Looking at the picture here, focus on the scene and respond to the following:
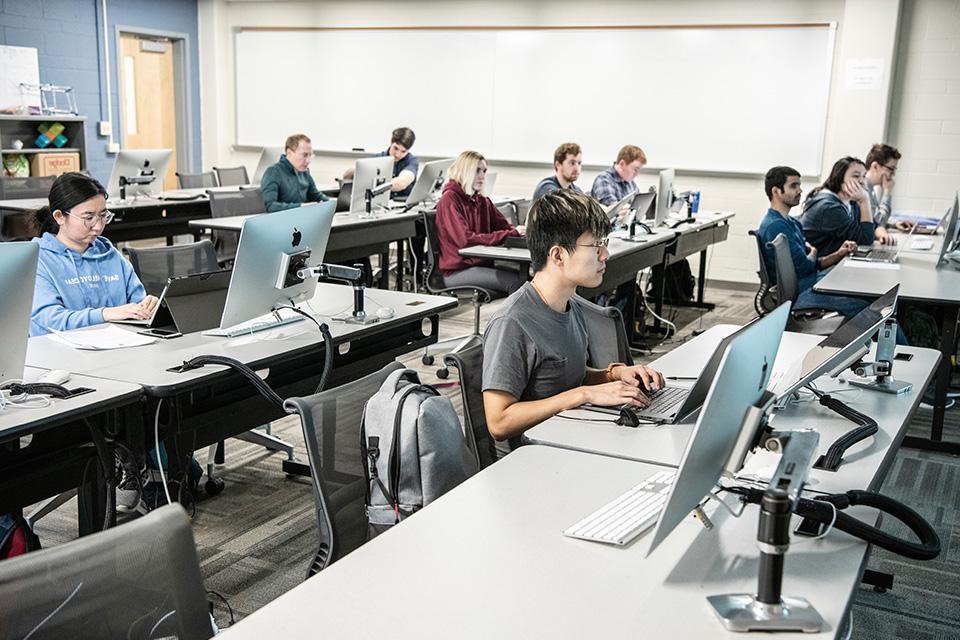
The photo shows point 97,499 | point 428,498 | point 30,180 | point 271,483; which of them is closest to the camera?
point 428,498

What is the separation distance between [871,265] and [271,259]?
11.4ft

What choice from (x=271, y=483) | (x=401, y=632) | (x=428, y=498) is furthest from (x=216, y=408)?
(x=401, y=632)

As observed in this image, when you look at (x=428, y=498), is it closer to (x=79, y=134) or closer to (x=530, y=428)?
(x=530, y=428)

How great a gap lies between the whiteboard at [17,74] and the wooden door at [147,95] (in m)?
1.05

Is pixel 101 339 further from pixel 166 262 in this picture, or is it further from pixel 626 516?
pixel 626 516

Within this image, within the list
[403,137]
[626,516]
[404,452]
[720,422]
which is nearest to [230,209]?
[403,137]

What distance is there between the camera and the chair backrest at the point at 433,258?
Answer: 215 inches

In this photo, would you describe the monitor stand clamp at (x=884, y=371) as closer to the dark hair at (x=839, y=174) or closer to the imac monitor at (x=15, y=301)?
the imac monitor at (x=15, y=301)

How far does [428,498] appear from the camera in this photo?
196 centimetres

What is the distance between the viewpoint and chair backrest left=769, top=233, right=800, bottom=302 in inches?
184

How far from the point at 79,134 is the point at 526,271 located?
5.51m

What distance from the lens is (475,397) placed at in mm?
2453

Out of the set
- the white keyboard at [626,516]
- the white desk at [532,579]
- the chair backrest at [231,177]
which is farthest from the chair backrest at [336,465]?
the chair backrest at [231,177]

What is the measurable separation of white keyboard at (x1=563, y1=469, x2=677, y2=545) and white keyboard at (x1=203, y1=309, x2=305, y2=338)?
1665 millimetres
